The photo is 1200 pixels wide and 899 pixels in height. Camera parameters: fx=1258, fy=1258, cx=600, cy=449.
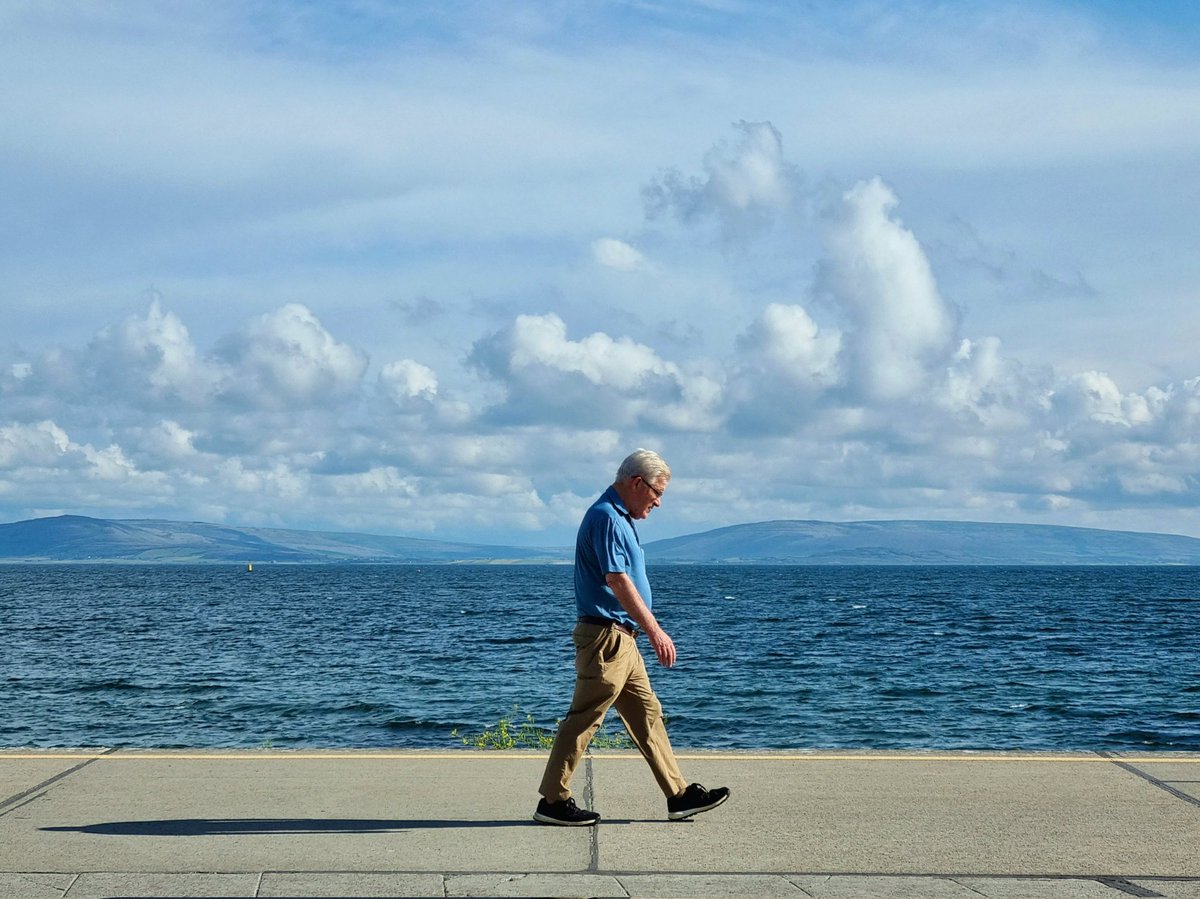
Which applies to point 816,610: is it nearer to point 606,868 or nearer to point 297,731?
point 297,731

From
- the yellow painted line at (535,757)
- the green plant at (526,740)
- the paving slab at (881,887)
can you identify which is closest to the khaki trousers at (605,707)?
the paving slab at (881,887)

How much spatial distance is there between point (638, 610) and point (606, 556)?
33cm

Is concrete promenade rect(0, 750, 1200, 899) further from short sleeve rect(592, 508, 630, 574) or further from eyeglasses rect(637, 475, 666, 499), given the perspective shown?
eyeglasses rect(637, 475, 666, 499)

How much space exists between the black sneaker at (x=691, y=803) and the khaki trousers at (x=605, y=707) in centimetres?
4

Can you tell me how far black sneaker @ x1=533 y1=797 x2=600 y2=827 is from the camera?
6.66 metres

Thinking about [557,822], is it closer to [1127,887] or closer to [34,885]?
[34,885]

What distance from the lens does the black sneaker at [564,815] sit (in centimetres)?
666

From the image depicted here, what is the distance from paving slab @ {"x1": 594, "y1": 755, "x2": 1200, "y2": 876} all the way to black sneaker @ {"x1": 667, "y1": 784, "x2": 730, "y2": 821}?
2.5 inches

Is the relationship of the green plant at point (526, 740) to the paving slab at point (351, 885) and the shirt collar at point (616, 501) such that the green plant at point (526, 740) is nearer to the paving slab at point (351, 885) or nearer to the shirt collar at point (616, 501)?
the shirt collar at point (616, 501)

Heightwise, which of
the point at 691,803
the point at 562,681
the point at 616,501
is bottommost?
the point at 562,681

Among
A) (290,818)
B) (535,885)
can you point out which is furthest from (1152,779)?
(290,818)

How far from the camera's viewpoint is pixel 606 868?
19.4 feet

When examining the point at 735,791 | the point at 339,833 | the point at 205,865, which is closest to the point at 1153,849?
the point at 735,791

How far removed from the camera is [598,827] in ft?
22.0
